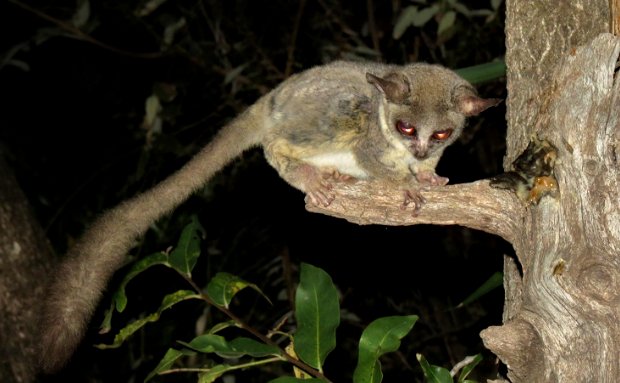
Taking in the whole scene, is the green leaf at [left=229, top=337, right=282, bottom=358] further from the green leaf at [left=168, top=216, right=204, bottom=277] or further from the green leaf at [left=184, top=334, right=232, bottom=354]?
the green leaf at [left=168, top=216, right=204, bottom=277]

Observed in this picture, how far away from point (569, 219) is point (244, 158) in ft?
10.7

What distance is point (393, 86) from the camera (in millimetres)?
3217

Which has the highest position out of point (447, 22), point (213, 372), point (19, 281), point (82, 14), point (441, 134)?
point (82, 14)

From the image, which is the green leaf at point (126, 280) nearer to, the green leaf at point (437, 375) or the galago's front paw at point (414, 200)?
the galago's front paw at point (414, 200)

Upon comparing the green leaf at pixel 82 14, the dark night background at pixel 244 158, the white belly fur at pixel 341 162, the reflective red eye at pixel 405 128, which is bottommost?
the dark night background at pixel 244 158

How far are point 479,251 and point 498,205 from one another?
333cm

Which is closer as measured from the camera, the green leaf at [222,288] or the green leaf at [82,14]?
the green leaf at [222,288]

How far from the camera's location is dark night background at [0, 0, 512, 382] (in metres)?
5.25

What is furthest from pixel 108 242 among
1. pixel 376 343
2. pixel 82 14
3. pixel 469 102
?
pixel 82 14

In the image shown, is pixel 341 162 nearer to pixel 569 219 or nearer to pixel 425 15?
pixel 569 219

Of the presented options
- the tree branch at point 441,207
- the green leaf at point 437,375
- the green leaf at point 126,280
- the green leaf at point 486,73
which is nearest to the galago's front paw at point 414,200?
the tree branch at point 441,207

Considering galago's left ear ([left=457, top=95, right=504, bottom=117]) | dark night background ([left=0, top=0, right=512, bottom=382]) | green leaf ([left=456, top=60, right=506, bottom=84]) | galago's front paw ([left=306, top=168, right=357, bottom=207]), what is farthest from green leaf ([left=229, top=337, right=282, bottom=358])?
dark night background ([left=0, top=0, right=512, bottom=382])

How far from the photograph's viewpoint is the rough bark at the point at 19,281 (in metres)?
3.73

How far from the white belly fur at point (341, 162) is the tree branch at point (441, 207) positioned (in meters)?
0.54
